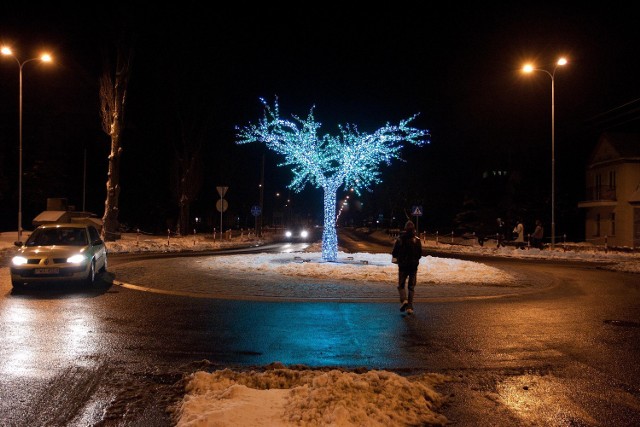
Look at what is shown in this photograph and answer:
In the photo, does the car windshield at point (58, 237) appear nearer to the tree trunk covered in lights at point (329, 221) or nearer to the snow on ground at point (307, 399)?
the tree trunk covered in lights at point (329, 221)

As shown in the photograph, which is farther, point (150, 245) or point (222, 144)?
point (222, 144)

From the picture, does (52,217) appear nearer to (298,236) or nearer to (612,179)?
(298,236)

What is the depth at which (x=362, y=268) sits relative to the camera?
1731 cm

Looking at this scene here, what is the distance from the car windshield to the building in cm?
3511

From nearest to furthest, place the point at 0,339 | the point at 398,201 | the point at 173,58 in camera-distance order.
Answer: the point at 0,339 < the point at 173,58 < the point at 398,201

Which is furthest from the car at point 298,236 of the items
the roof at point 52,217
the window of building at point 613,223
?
the window of building at point 613,223

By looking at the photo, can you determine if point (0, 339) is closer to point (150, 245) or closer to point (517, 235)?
point (150, 245)

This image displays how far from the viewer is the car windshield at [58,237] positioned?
14172 millimetres

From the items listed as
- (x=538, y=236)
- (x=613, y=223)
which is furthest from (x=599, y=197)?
(x=538, y=236)

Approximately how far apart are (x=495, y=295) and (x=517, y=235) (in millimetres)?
20261

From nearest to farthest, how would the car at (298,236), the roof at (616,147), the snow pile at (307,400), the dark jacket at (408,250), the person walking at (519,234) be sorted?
the snow pile at (307,400) < the dark jacket at (408,250) < the person walking at (519,234) < the roof at (616,147) < the car at (298,236)

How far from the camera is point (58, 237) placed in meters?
14.5

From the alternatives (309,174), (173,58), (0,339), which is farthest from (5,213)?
(0,339)

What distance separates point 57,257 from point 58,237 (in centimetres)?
166
